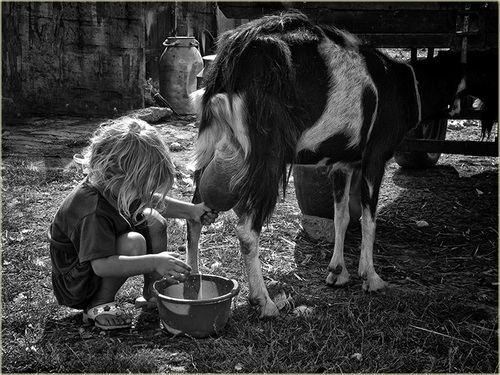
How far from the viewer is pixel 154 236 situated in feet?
11.7

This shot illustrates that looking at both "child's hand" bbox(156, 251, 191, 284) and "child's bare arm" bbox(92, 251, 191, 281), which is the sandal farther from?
"child's hand" bbox(156, 251, 191, 284)

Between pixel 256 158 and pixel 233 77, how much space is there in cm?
47

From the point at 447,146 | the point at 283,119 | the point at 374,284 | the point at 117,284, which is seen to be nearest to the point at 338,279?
the point at 374,284

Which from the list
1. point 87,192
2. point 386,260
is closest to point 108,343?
point 87,192

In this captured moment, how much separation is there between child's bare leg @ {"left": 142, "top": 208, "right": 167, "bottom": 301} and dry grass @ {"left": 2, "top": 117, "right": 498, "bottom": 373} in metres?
0.16

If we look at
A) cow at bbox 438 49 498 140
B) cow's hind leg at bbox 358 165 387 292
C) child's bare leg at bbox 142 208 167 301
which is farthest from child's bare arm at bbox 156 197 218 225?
cow at bbox 438 49 498 140

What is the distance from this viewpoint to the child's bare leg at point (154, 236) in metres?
3.56

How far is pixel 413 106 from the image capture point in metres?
4.42

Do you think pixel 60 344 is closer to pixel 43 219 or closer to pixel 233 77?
pixel 233 77

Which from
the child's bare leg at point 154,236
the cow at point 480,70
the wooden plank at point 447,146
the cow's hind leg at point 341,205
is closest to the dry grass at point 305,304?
the child's bare leg at point 154,236

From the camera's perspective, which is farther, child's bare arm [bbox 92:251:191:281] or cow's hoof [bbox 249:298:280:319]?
cow's hoof [bbox 249:298:280:319]

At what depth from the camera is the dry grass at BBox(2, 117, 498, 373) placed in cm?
300

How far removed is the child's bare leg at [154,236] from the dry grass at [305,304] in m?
0.16

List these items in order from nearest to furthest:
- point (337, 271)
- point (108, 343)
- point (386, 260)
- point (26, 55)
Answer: point (108, 343) < point (337, 271) < point (386, 260) < point (26, 55)
